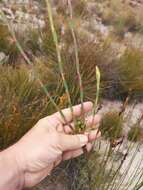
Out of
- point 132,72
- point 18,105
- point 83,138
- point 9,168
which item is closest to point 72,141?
point 83,138

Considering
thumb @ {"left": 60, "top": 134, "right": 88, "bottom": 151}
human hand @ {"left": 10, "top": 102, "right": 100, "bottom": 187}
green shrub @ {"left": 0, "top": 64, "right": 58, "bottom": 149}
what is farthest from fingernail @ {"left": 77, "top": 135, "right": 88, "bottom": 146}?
green shrub @ {"left": 0, "top": 64, "right": 58, "bottom": 149}

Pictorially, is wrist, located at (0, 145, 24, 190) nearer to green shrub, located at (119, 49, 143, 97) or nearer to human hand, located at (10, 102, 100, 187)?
human hand, located at (10, 102, 100, 187)

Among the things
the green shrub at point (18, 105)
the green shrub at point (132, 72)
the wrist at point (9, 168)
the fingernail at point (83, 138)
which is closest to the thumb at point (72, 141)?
the fingernail at point (83, 138)

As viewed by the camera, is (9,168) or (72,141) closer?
(72,141)

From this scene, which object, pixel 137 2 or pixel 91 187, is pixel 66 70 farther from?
pixel 137 2

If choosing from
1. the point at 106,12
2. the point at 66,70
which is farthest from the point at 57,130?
the point at 106,12

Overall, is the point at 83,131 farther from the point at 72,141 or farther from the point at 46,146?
the point at 46,146
